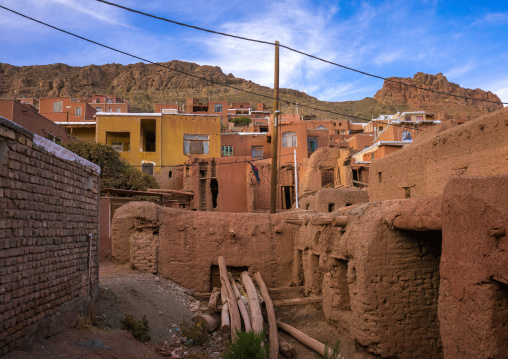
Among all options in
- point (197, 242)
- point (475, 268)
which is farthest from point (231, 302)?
point (475, 268)

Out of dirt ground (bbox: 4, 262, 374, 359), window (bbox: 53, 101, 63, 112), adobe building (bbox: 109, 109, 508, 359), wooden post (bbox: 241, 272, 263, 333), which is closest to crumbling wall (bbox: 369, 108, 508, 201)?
adobe building (bbox: 109, 109, 508, 359)

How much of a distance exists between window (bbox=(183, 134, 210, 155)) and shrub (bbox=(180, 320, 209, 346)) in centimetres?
1964

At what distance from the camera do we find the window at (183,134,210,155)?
2772 centimetres

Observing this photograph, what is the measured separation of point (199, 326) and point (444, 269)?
5.48 meters

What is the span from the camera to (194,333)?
8.38 m

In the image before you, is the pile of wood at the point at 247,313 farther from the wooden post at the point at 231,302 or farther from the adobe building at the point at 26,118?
the adobe building at the point at 26,118

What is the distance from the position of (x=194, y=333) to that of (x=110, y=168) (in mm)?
16209

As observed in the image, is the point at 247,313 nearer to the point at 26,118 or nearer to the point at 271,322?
the point at 271,322

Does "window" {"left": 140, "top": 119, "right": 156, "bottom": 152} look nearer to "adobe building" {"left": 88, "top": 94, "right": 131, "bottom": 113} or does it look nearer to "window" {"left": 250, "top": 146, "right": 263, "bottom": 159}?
"window" {"left": 250, "top": 146, "right": 263, "bottom": 159}

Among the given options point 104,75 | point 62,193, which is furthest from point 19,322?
point 104,75

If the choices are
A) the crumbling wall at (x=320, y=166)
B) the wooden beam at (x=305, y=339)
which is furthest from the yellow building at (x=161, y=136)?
the wooden beam at (x=305, y=339)

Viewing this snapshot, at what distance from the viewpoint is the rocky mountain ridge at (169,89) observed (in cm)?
7725

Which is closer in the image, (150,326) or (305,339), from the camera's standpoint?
(150,326)

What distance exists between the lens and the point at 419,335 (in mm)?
7523
